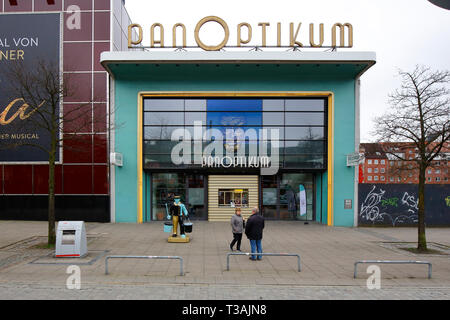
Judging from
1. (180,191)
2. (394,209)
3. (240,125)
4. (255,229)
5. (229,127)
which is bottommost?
(394,209)

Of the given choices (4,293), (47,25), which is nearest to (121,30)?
(47,25)

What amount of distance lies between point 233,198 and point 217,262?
9.03 meters

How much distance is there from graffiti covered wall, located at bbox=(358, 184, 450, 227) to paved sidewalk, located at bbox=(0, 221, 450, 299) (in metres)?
1.86

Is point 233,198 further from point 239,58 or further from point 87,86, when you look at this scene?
point 87,86

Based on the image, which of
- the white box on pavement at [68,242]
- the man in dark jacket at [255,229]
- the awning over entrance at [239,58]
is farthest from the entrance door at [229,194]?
the white box on pavement at [68,242]

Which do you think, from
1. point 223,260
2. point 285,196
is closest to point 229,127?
point 285,196

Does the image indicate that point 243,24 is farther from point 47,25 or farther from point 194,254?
point 194,254

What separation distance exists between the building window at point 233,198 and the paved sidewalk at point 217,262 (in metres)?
3.32

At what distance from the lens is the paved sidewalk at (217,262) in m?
7.34

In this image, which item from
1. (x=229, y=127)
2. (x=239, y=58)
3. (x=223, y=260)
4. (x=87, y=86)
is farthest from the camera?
(x=229, y=127)

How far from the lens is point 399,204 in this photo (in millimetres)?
16734
